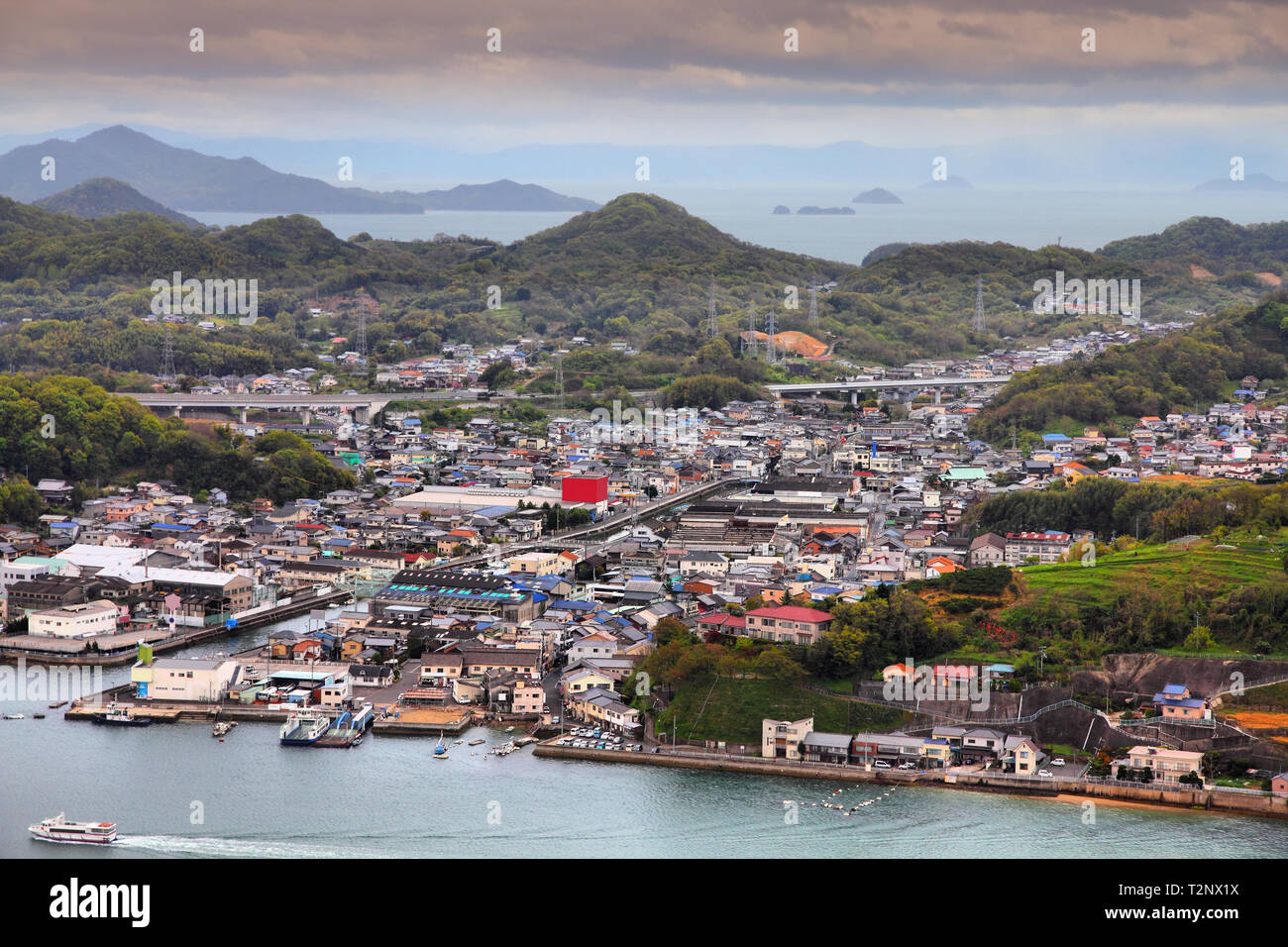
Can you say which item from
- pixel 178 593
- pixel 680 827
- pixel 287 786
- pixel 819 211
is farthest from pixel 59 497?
pixel 819 211

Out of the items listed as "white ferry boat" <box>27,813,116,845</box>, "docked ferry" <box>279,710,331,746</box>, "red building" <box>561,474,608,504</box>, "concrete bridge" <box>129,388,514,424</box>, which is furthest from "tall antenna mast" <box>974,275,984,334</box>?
"white ferry boat" <box>27,813,116,845</box>

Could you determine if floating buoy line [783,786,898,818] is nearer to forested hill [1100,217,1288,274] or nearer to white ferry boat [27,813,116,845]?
white ferry boat [27,813,116,845]

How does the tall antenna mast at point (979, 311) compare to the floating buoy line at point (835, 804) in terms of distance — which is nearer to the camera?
the floating buoy line at point (835, 804)

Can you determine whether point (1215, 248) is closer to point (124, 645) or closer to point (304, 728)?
point (124, 645)


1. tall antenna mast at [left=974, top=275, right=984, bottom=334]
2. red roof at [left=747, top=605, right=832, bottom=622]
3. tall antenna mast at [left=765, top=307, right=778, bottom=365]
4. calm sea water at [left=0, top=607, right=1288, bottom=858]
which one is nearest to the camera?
calm sea water at [left=0, top=607, right=1288, bottom=858]

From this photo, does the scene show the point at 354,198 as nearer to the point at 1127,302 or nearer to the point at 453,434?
the point at 1127,302

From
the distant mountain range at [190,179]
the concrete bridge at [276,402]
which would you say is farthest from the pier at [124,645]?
the distant mountain range at [190,179]

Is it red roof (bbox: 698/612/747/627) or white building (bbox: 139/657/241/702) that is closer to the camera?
white building (bbox: 139/657/241/702)

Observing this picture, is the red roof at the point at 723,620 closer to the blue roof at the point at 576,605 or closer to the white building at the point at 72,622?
the blue roof at the point at 576,605
